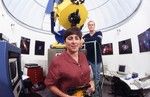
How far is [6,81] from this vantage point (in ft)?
2.67

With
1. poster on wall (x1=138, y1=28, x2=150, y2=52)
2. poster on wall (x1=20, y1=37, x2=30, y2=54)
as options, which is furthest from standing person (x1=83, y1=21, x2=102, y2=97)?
poster on wall (x1=20, y1=37, x2=30, y2=54)

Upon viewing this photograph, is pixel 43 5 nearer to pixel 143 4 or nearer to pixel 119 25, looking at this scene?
pixel 119 25

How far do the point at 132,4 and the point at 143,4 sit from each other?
1.38ft

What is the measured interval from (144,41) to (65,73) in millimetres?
2072

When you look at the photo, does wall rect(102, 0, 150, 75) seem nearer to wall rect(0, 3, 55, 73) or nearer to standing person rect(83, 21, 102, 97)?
standing person rect(83, 21, 102, 97)

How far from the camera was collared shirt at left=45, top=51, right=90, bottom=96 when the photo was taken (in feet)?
4.49

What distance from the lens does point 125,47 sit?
3500 millimetres

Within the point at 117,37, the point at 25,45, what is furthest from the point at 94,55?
the point at 25,45

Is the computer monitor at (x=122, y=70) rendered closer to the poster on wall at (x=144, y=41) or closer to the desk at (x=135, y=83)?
the desk at (x=135, y=83)

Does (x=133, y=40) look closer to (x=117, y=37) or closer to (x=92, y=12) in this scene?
(x=117, y=37)

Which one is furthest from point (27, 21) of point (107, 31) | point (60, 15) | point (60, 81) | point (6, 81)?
point (6, 81)

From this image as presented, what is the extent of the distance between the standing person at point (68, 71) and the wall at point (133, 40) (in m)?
1.90

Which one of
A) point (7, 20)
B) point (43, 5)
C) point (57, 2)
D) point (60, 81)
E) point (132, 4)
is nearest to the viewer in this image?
point (60, 81)

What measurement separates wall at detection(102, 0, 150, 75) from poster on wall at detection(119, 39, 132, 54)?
5 centimetres
